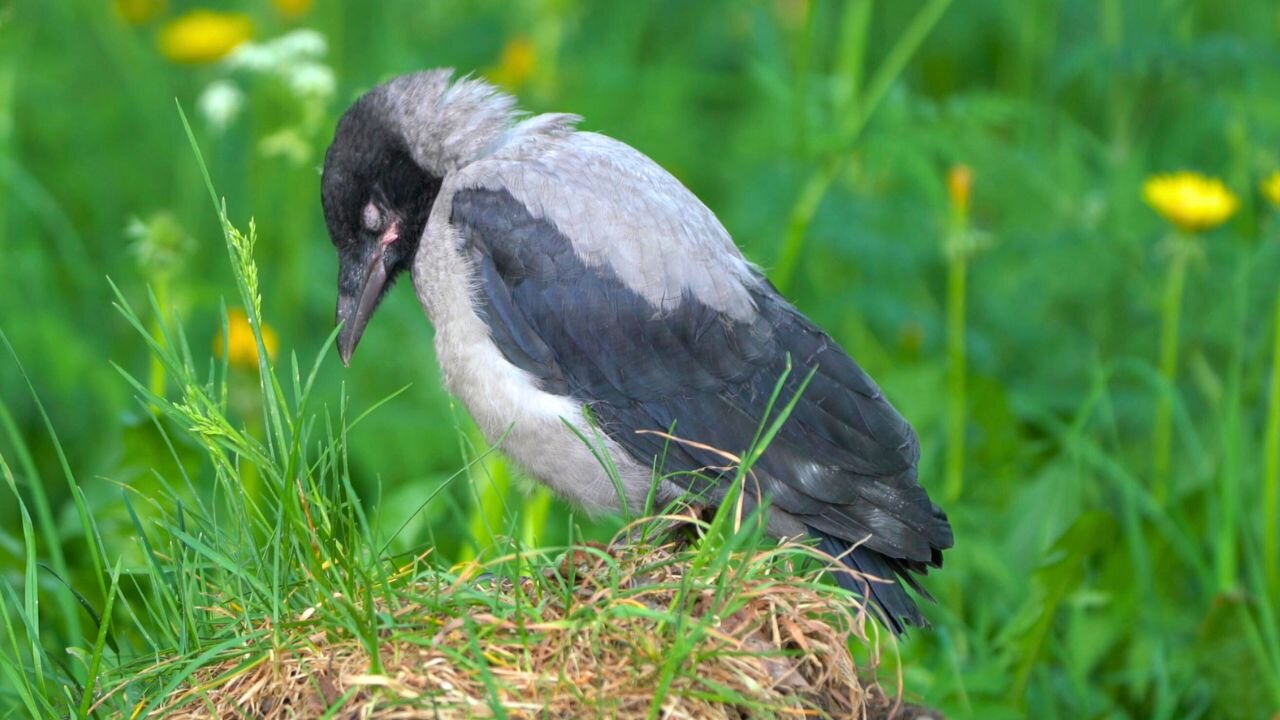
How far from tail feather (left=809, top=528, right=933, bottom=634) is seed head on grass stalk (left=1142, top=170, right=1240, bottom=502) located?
1.52 meters

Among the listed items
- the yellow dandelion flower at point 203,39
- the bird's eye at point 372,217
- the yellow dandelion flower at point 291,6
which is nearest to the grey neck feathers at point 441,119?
the bird's eye at point 372,217

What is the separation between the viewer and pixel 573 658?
7.70 feet

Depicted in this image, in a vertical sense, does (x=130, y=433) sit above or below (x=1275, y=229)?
below

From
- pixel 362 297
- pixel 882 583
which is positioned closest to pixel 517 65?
pixel 362 297

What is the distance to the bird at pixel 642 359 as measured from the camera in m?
3.29

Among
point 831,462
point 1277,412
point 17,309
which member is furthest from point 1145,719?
point 17,309

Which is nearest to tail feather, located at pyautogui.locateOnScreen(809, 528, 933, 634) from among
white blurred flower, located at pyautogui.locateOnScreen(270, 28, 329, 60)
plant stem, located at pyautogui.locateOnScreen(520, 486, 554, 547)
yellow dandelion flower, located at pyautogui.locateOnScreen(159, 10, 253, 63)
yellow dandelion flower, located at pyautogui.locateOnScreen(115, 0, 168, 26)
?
plant stem, located at pyautogui.locateOnScreen(520, 486, 554, 547)

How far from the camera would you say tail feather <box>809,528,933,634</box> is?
310 centimetres

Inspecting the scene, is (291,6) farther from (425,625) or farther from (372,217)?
(425,625)

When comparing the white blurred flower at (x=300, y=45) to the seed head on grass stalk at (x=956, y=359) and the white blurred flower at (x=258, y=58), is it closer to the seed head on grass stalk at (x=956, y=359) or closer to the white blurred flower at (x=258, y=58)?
the white blurred flower at (x=258, y=58)

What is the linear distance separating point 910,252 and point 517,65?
2.06 meters

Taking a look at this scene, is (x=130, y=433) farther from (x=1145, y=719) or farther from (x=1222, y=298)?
(x=1222, y=298)

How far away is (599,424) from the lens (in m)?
3.36

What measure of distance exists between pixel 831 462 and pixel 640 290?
1.85 feet
